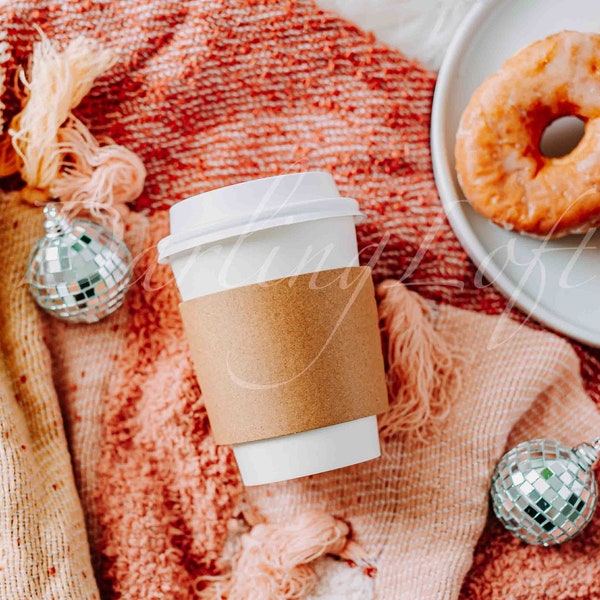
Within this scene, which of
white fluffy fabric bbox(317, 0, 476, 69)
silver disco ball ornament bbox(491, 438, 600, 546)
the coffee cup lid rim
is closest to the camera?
the coffee cup lid rim

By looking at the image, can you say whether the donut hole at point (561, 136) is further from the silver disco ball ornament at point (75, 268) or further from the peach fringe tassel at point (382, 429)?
the silver disco ball ornament at point (75, 268)

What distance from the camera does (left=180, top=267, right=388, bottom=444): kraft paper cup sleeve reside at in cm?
72

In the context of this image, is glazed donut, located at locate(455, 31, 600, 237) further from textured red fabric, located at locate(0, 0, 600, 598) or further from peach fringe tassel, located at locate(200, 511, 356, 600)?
peach fringe tassel, located at locate(200, 511, 356, 600)

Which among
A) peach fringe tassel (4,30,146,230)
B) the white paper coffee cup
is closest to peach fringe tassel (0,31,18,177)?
peach fringe tassel (4,30,146,230)

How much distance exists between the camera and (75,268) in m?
0.83

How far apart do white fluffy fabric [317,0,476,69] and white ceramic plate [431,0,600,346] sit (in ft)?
0.11

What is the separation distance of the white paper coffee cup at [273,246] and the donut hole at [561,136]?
30cm

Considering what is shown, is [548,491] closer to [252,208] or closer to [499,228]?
[499,228]

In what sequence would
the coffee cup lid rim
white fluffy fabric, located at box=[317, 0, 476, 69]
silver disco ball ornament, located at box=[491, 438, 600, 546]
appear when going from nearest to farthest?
the coffee cup lid rim, silver disco ball ornament, located at box=[491, 438, 600, 546], white fluffy fabric, located at box=[317, 0, 476, 69]

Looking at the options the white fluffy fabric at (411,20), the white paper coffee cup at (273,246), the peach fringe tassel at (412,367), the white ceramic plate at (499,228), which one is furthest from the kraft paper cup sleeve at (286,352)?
the white fluffy fabric at (411,20)

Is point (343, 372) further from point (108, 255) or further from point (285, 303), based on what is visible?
point (108, 255)

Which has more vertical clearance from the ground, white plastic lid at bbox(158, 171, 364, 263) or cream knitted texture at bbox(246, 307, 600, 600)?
white plastic lid at bbox(158, 171, 364, 263)

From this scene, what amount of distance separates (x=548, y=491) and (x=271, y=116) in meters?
0.57

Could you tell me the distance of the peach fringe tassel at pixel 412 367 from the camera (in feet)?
2.89
